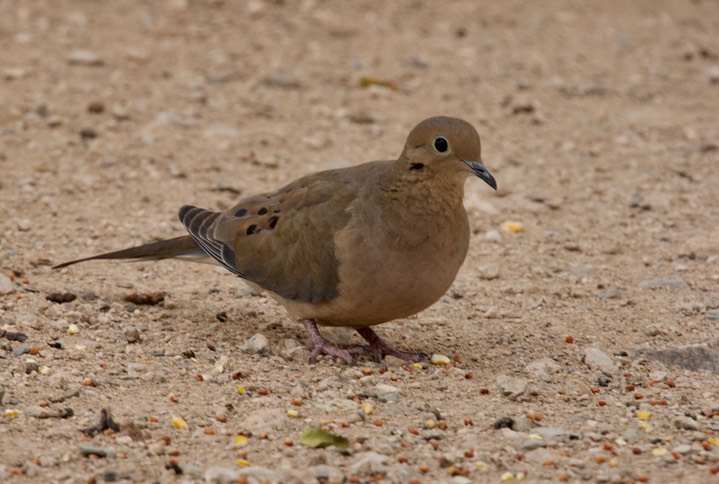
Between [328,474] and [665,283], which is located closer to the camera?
[328,474]

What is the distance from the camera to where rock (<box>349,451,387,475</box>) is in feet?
12.6

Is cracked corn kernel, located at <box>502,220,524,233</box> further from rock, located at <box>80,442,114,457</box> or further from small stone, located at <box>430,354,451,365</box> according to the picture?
rock, located at <box>80,442,114,457</box>

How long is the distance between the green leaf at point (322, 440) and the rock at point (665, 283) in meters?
2.53

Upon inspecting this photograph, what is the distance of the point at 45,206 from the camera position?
6914mm

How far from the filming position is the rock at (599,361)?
194 inches

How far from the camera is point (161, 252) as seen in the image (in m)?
5.70

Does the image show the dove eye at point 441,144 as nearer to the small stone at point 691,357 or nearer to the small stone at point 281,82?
the small stone at point 691,357

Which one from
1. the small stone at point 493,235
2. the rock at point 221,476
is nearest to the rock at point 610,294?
the small stone at point 493,235

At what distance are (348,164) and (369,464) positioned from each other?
4168mm

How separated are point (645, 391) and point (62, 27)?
6.96 metres

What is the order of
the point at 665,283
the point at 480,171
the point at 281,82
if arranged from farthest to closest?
the point at 281,82 → the point at 665,283 → the point at 480,171

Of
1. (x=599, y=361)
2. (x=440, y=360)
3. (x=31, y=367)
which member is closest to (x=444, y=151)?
(x=440, y=360)

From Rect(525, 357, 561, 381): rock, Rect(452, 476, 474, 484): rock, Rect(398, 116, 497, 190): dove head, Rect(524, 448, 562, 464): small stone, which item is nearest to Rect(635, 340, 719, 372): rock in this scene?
Rect(525, 357, 561, 381): rock

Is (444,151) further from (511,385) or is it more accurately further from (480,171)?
(511,385)
